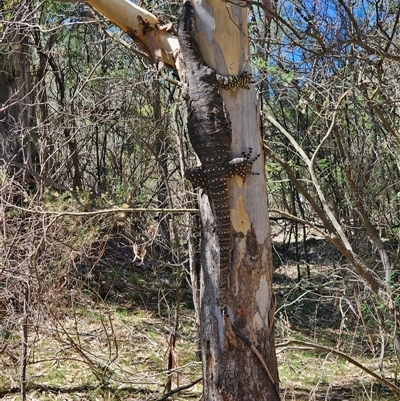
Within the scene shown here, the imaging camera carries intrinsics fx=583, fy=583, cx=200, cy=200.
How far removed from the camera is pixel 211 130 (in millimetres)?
3650

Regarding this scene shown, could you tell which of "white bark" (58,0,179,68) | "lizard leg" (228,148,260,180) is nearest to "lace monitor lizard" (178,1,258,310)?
"lizard leg" (228,148,260,180)

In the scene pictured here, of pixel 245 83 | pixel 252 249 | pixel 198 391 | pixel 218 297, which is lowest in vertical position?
pixel 198 391

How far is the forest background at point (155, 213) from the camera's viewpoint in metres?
4.84

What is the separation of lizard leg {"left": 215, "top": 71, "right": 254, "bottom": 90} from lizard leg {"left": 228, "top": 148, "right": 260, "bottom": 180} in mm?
441

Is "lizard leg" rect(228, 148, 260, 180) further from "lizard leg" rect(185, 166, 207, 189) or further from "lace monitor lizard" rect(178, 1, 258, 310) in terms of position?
"lizard leg" rect(185, 166, 207, 189)

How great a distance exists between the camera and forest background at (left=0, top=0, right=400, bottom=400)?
4.84m

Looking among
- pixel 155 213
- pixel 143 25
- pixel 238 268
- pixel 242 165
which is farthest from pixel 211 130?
pixel 155 213

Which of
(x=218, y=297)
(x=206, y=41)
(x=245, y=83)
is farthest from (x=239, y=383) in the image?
(x=206, y=41)

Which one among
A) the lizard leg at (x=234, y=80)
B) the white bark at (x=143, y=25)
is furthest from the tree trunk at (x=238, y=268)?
the white bark at (x=143, y=25)

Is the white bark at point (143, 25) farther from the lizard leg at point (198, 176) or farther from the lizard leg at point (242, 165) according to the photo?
the lizard leg at point (242, 165)

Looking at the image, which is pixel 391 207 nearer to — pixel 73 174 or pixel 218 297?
pixel 218 297

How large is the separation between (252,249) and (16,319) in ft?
8.40

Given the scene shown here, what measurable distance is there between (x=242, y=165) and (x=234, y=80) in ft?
1.84

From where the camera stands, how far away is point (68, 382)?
612 cm
